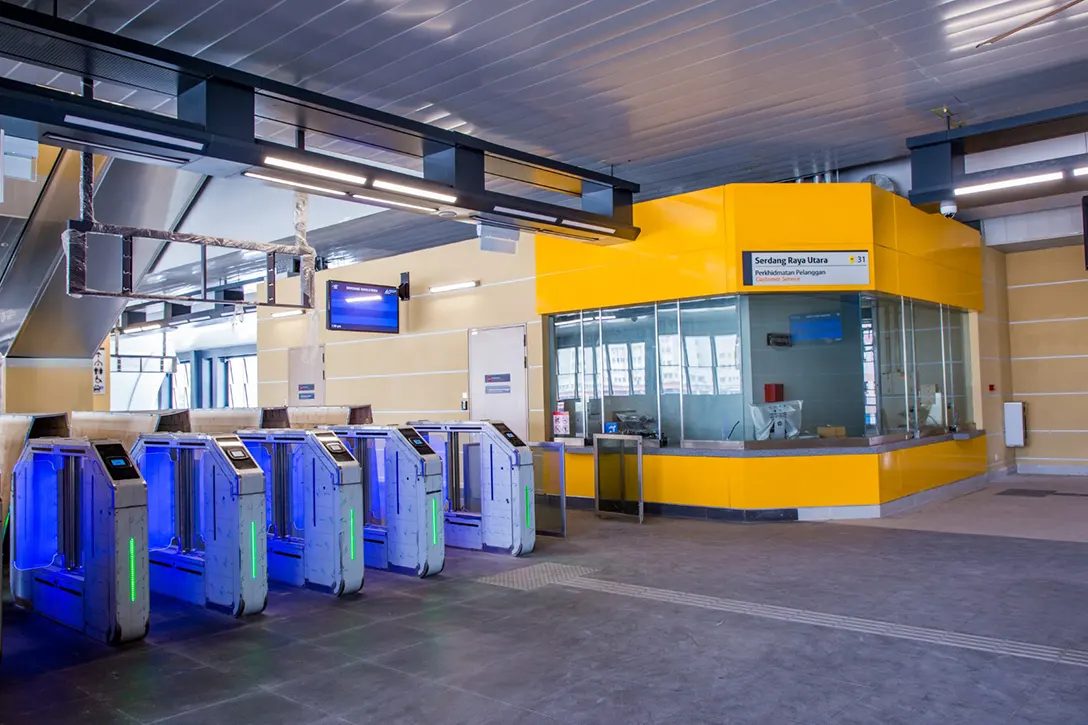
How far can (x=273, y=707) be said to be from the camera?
12.3 feet

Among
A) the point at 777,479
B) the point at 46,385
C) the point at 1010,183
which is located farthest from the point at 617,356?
the point at 46,385

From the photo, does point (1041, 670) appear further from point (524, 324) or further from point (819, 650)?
point (524, 324)

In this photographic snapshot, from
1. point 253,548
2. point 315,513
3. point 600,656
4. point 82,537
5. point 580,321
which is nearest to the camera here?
point 600,656

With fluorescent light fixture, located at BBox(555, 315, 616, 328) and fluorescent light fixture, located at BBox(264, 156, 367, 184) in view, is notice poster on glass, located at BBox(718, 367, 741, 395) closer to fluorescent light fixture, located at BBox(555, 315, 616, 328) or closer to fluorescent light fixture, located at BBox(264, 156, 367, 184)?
fluorescent light fixture, located at BBox(555, 315, 616, 328)

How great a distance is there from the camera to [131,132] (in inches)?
205

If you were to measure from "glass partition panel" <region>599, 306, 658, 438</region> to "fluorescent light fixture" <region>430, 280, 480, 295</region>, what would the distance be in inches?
94.3

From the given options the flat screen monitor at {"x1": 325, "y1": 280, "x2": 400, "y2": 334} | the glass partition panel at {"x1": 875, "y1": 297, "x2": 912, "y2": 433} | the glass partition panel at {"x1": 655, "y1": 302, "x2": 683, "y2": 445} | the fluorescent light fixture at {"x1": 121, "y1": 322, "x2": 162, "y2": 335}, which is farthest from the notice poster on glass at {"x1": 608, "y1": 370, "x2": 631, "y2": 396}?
the fluorescent light fixture at {"x1": 121, "y1": 322, "x2": 162, "y2": 335}

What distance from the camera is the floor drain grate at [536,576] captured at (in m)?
6.16

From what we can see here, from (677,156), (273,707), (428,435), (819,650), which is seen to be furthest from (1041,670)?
(677,156)

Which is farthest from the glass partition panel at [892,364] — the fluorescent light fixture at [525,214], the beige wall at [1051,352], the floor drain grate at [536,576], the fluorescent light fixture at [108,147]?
the fluorescent light fixture at [108,147]

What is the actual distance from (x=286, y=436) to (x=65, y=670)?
8.11 feet

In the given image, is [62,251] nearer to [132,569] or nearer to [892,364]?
[132,569]

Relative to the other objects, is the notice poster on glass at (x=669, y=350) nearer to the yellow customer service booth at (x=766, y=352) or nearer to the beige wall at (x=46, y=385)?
the yellow customer service booth at (x=766, y=352)

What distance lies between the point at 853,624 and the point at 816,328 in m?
4.69
